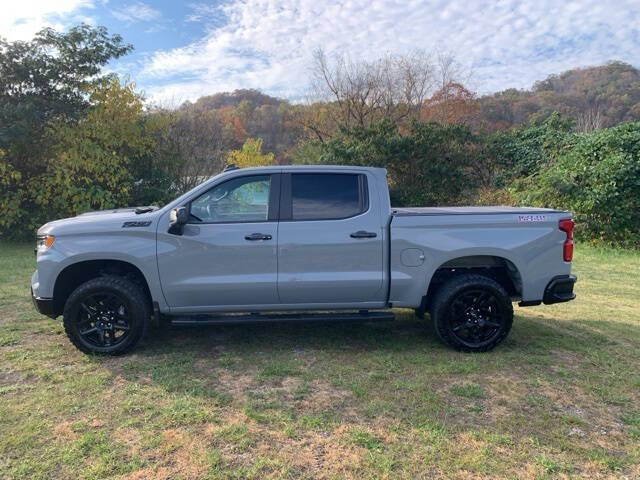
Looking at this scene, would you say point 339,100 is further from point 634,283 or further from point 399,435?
point 399,435

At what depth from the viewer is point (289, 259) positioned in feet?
14.8

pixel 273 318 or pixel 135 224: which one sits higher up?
pixel 135 224

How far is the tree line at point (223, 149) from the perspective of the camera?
37.8 ft

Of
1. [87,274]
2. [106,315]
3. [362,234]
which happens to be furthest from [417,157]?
[106,315]

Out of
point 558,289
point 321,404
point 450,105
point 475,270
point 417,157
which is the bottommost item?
point 321,404

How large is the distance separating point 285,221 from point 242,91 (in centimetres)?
3079

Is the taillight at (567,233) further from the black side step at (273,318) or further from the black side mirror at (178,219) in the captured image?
the black side mirror at (178,219)

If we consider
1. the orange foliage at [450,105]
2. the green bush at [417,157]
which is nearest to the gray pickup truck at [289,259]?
the green bush at [417,157]

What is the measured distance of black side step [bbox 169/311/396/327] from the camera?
4449 mm

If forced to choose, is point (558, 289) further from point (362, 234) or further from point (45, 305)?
point (45, 305)

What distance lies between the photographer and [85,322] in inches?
179

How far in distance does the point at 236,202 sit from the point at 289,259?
2.53 ft

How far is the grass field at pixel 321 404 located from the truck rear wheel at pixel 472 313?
17 centimetres

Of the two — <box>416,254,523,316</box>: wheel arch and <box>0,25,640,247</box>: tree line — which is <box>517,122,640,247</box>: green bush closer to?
<box>0,25,640,247</box>: tree line
